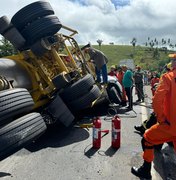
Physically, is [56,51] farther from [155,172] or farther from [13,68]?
[155,172]

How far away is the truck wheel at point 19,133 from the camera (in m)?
4.50

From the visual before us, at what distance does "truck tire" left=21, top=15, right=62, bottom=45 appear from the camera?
24.6ft

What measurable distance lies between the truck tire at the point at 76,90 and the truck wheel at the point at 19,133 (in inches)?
93.6

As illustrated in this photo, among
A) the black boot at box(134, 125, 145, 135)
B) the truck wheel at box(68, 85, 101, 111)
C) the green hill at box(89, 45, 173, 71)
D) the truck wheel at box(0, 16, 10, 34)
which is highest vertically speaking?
the truck wheel at box(0, 16, 10, 34)

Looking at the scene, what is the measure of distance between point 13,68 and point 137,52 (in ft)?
507

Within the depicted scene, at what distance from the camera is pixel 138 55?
152m

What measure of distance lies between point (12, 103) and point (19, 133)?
0.43 metres

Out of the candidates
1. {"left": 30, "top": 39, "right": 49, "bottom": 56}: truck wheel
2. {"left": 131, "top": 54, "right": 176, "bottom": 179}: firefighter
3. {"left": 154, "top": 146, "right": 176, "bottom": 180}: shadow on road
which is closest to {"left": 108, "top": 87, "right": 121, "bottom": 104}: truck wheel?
{"left": 30, "top": 39, "right": 49, "bottom": 56}: truck wheel

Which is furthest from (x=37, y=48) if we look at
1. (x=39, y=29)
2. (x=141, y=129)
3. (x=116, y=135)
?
(x=141, y=129)

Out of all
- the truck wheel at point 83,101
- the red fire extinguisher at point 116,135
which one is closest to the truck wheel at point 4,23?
the truck wheel at point 83,101

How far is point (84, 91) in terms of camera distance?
25.9 ft

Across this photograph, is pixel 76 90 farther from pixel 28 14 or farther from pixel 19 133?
pixel 19 133

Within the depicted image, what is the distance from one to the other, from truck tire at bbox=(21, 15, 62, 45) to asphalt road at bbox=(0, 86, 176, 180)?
83.4 inches

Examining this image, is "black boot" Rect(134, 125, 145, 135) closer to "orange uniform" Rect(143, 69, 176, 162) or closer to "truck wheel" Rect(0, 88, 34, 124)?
"orange uniform" Rect(143, 69, 176, 162)
